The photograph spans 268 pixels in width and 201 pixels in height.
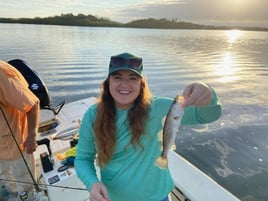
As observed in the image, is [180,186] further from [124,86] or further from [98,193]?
[124,86]

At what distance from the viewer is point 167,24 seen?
2557 inches

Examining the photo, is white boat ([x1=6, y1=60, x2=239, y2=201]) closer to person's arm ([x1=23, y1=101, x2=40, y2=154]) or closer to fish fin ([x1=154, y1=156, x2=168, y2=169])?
Answer: person's arm ([x1=23, y1=101, x2=40, y2=154])

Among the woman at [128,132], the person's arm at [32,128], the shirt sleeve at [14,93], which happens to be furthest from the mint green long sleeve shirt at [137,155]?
the person's arm at [32,128]

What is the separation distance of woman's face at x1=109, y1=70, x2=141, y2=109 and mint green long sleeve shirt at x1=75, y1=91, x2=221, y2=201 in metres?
0.11

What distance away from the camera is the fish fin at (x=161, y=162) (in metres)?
1.52

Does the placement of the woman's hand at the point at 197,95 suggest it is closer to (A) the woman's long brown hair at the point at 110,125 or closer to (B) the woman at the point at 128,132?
(B) the woman at the point at 128,132

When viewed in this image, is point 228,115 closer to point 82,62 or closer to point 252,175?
point 252,175

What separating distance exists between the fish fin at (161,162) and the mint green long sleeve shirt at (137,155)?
0.10ft

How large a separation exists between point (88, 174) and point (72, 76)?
10.4m

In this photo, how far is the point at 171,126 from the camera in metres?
1.38

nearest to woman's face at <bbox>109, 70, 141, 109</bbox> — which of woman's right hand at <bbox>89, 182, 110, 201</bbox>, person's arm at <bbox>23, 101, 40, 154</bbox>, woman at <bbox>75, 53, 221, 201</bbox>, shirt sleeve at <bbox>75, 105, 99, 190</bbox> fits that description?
woman at <bbox>75, 53, 221, 201</bbox>

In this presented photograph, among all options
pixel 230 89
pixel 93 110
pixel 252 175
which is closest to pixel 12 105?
pixel 93 110

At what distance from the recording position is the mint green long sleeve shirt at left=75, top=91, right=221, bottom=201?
1.53 meters

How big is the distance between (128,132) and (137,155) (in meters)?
0.16
